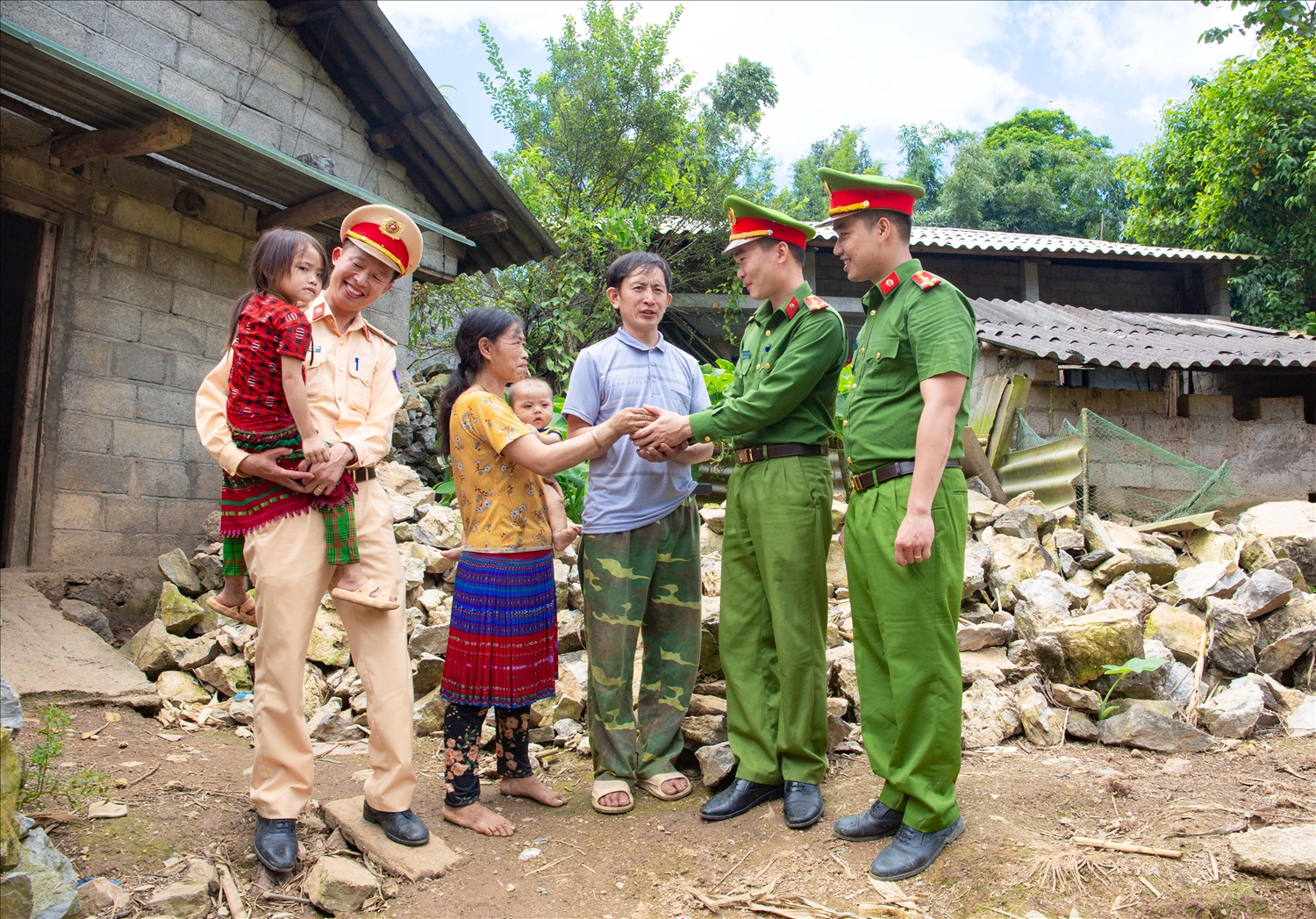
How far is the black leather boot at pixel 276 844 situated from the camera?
103 inches

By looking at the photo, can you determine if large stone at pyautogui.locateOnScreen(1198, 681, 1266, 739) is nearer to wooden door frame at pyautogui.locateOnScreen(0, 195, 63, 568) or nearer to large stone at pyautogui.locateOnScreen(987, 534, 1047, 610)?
large stone at pyautogui.locateOnScreen(987, 534, 1047, 610)

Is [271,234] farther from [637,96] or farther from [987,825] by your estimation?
[637,96]

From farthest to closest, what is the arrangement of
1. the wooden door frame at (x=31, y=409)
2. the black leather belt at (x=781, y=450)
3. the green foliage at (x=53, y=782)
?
the wooden door frame at (x=31, y=409)
the black leather belt at (x=781, y=450)
the green foliage at (x=53, y=782)

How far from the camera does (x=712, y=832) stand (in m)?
3.01

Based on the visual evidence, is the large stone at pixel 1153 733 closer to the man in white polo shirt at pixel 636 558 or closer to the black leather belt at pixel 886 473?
the black leather belt at pixel 886 473

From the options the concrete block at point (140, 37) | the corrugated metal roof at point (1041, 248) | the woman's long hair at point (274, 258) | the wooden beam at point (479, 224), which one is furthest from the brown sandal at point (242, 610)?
the corrugated metal roof at point (1041, 248)

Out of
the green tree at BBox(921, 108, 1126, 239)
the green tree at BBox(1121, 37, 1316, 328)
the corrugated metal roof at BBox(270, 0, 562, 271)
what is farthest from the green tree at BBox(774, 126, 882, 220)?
the corrugated metal roof at BBox(270, 0, 562, 271)

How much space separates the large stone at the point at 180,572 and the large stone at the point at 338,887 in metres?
3.33

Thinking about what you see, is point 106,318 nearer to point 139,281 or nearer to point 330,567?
point 139,281

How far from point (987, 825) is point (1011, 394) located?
21.8 feet

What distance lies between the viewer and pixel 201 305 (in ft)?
19.1

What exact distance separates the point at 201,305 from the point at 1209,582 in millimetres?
6808

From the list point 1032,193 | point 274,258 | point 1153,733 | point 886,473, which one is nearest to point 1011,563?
point 1153,733

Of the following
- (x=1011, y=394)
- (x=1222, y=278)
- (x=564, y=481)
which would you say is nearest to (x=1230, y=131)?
(x=1222, y=278)
